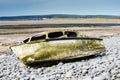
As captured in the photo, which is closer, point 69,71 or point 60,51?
point 69,71

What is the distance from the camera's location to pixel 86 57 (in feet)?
67.2

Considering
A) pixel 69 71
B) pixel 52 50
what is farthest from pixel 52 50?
pixel 69 71

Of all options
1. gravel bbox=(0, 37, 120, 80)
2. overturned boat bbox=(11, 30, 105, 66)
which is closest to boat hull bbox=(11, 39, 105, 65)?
overturned boat bbox=(11, 30, 105, 66)

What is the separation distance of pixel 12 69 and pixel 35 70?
2027 millimetres

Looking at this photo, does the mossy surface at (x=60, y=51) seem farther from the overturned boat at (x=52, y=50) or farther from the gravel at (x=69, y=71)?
the gravel at (x=69, y=71)

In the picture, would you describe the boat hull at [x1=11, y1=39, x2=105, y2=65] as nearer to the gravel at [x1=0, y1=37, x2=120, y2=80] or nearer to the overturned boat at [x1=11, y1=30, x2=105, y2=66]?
the overturned boat at [x1=11, y1=30, x2=105, y2=66]

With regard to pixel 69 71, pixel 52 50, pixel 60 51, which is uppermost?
pixel 52 50

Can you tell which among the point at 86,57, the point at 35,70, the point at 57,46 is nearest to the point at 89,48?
the point at 86,57

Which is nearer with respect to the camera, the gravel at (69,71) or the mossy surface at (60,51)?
the gravel at (69,71)

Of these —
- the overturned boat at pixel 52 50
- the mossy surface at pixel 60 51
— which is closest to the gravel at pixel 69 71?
the overturned boat at pixel 52 50

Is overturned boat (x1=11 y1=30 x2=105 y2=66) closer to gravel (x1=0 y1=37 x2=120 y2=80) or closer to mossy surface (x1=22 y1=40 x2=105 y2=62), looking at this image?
mossy surface (x1=22 y1=40 x2=105 y2=62)

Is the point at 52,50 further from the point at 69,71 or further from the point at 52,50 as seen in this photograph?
the point at 69,71

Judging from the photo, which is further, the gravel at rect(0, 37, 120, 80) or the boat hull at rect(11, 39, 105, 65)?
the boat hull at rect(11, 39, 105, 65)

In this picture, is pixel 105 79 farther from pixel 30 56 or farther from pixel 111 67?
pixel 30 56
